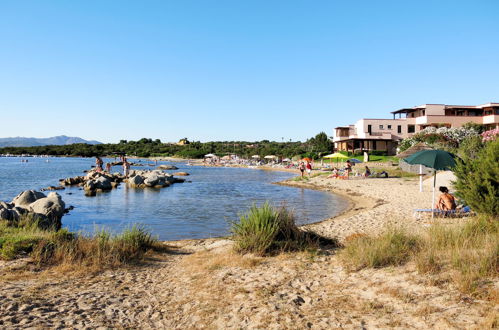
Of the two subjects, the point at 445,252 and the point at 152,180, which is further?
the point at 152,180

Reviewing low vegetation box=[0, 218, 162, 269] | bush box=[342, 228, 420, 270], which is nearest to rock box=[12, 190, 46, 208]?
low vegetation box=[0, 218, 162, 269]

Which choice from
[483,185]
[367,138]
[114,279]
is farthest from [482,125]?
[114,279]

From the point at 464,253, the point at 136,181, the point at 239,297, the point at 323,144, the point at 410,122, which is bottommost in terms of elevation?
the point at 136,181

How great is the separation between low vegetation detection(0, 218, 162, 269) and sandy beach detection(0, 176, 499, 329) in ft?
1.13

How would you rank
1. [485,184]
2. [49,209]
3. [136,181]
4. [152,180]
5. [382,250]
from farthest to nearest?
[136,181]
[152,180]
[49,209]
[485,184]
[382,250]

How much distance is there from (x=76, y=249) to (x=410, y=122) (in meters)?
53.5

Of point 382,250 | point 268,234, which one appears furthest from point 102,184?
point 382,250

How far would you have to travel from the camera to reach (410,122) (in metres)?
53.3

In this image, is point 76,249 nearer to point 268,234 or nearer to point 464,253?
point 268,234

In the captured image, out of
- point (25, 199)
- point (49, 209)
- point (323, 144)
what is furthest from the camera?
point (323, 144)

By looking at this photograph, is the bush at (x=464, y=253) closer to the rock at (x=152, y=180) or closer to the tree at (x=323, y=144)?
the rock at (x=152, y=180)

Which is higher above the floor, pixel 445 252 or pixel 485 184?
pixel 485 184

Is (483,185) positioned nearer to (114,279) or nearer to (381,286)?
(381,286)

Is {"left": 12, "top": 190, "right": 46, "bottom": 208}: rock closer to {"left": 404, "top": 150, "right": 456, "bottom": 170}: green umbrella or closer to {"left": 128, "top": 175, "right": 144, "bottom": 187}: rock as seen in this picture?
{"left": 128, "top": 175, "right": 144, "bottom": 187}: rock
